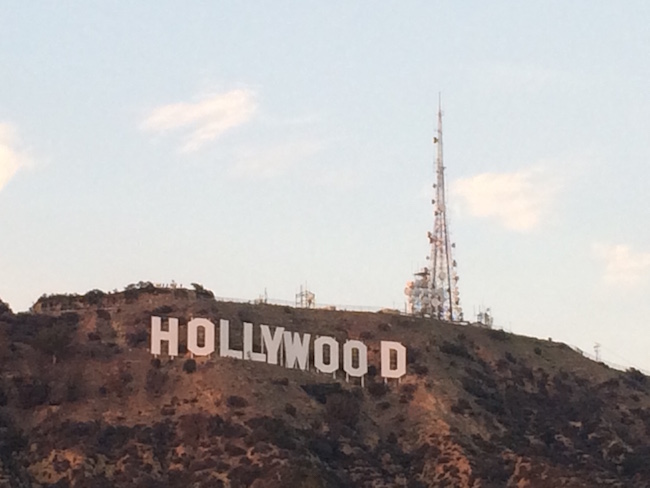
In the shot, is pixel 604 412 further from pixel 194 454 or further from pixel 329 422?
pixel 194 454

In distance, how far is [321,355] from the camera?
97.9 meters

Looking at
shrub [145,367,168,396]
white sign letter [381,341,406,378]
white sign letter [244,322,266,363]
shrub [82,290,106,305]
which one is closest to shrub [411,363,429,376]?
white sign letter [381,341,406,378]

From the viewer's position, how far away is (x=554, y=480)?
3332 inches

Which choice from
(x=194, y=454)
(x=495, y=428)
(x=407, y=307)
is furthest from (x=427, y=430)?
(x=407, y=307)

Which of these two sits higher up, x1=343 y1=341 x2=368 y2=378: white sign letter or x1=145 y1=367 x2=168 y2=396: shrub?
x1=343 y1=341 x2=368 y2=378: white sign letter

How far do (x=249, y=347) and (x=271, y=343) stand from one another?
1620 mm

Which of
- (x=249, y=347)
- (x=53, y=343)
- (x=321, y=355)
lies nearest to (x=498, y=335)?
→ (x=321, y=355)

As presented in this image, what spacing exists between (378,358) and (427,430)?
34.6 ft

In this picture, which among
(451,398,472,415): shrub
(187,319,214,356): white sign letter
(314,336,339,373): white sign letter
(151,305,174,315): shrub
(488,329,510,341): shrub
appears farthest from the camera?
(488,329,510,341): shrub

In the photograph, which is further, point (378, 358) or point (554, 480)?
point (378, 358)

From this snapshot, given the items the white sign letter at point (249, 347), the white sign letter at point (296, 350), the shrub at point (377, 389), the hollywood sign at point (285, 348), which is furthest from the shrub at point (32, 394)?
the shrub at point (377, 389)

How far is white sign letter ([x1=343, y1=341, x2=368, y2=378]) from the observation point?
3868 inches

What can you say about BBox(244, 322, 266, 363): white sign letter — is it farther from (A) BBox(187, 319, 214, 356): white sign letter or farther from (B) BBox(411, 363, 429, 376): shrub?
(B) BBox(411, 363, 429, 376): shrub

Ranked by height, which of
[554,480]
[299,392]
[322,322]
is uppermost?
[322,322]
